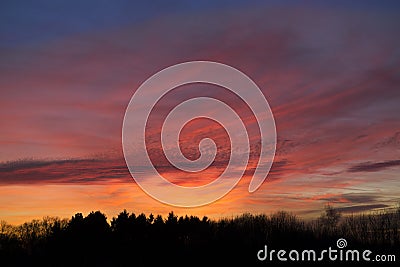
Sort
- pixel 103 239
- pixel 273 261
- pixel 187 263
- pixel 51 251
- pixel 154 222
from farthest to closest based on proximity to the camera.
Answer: pixel 154 222
pixel 103 239
pixel 51 251
pixel 187 263
pixel 273 261

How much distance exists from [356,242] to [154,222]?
1020 centimetres

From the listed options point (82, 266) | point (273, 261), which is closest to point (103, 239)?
point (82, 266)

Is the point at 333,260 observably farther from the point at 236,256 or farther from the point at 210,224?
the point at 210,224

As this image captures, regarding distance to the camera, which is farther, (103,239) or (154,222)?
(154,222)

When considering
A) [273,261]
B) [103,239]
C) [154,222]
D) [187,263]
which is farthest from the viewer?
[154,222]

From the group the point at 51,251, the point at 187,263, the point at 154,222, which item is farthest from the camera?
the point at 154,222

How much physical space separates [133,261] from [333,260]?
8.29 meters

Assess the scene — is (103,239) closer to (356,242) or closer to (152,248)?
(152,248)

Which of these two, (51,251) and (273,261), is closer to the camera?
(273,261)

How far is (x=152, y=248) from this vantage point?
22.0 m

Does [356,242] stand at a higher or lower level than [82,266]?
higher

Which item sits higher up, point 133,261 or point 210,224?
point 210,224

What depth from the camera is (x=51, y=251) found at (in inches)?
838

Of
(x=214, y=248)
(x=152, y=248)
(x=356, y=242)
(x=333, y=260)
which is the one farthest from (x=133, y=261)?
(x=356, y=242)
